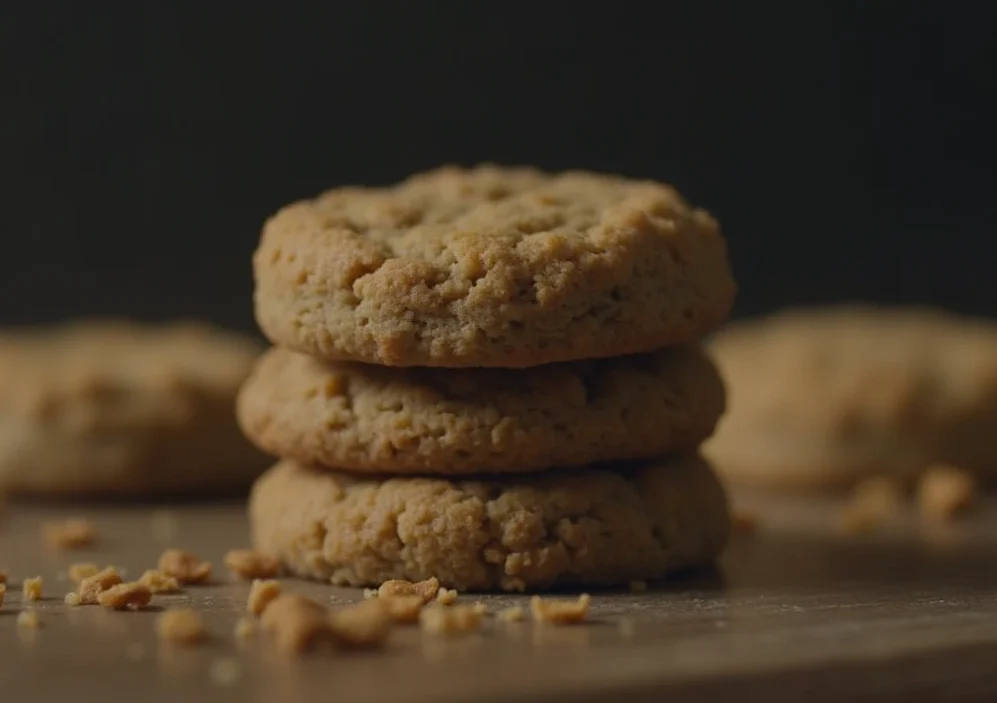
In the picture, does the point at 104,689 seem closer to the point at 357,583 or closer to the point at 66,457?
the point at 357,583

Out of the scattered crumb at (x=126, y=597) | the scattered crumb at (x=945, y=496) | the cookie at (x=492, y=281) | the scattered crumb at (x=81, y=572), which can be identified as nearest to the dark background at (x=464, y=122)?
the scattered crumb at (x=945, y=496)

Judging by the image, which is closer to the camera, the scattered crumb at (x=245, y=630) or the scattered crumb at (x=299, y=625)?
the scattered crumb at (x=299, y=625)

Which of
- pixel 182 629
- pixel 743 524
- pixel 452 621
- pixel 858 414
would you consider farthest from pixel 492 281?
pixel 858 414

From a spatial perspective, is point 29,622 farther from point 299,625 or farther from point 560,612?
point 560,612

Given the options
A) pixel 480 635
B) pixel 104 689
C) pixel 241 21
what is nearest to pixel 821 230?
pixel 241 21

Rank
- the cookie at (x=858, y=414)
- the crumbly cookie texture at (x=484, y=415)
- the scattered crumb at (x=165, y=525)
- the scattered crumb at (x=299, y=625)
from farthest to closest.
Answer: the cookie at (x=858, y=414), the scattered crumb at (x=165, y=525), the crumbly cookie texture at (x=484, y=415), the scattered crumb at (x=299, y=625)

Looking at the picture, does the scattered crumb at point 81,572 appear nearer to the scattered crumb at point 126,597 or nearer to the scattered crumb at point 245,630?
the scattered crumb at point 126,597
